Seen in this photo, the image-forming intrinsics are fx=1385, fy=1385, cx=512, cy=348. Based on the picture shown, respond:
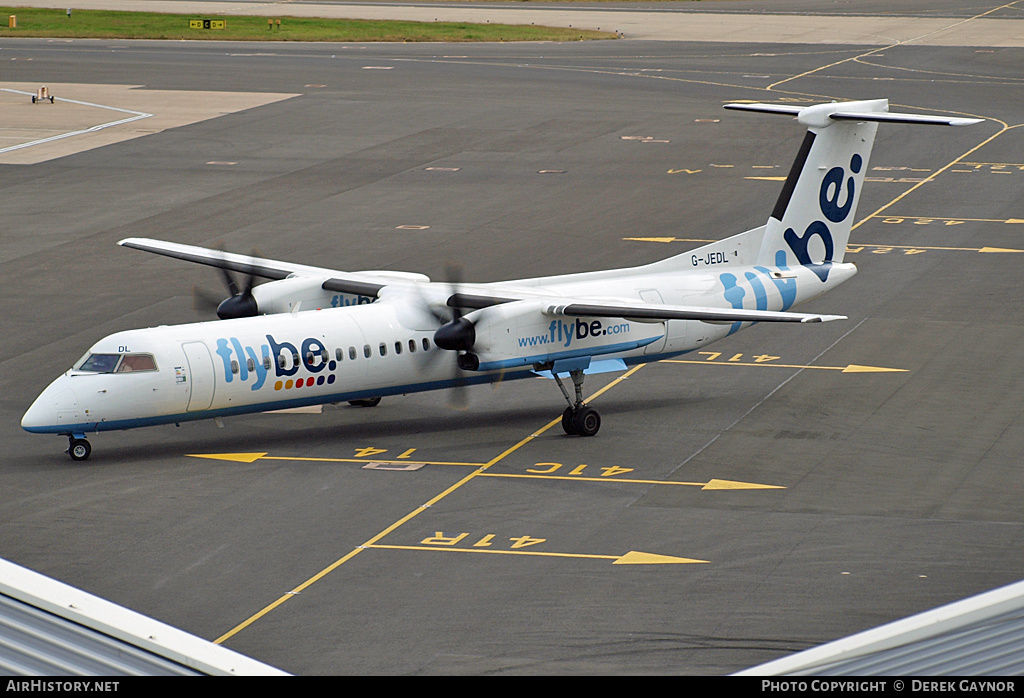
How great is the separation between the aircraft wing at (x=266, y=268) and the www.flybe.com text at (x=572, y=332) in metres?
4.19

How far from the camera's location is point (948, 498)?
962 inches

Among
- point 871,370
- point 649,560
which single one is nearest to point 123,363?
point 649,560

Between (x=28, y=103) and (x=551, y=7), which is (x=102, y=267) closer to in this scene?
(x=28, y=103)

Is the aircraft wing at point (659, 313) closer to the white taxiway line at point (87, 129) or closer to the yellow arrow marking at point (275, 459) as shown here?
the yellow arrow marking at point (275, 459)

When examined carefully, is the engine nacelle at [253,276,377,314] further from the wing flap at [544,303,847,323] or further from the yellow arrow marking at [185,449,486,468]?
the wing flap at [544,303,847,323]

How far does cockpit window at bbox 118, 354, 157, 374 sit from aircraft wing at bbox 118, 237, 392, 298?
5677mm

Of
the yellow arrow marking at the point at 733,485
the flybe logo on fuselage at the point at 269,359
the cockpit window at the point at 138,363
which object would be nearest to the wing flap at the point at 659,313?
the yellow arrow marking at the point at 733,485

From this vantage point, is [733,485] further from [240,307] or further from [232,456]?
[240,307]

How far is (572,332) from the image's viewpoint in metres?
28.9

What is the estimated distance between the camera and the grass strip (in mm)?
101562

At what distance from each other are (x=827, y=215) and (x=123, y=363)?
16890 mm

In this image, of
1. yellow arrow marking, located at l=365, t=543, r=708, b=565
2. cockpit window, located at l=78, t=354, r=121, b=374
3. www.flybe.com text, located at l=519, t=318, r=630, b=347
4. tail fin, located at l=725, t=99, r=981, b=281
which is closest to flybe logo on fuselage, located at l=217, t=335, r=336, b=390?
cockpit window, located at l=78, t=354, r=121, b=374

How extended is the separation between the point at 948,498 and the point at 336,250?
25.6 m

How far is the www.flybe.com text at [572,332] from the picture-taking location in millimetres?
28422
